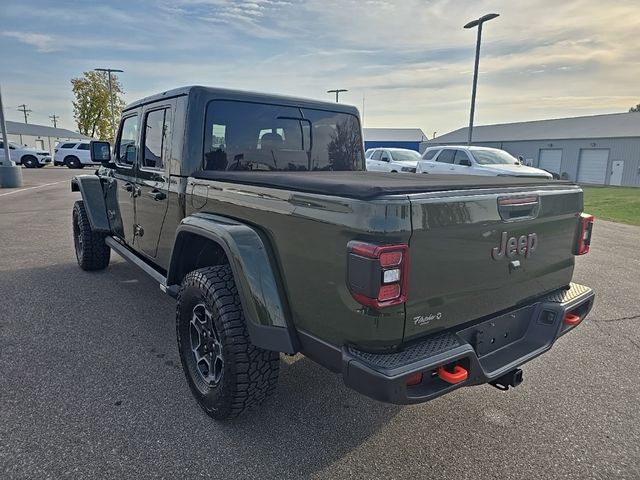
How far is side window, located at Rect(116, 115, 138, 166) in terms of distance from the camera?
166 inches

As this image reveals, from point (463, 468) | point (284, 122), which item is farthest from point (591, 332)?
point (284, 122)

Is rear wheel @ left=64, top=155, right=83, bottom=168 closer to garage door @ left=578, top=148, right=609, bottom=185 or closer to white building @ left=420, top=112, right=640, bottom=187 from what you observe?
white building @ left=420, top=112, right=640, bottom=187

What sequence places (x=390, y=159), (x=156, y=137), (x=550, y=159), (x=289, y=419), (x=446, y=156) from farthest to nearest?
(x=550, y=159)
(x=390, y=159)
(x=446, y=156)
(x=156, y=137)
(x=289, y=419)

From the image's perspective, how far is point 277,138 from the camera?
371cm

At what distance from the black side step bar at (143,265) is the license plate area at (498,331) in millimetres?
2051

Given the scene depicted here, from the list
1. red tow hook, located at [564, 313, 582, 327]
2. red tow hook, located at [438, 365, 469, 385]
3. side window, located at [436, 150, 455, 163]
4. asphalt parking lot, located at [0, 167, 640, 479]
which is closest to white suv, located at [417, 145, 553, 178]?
side window, located at [436, 150, 455, 163]

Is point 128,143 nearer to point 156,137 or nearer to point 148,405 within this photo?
point 156,137

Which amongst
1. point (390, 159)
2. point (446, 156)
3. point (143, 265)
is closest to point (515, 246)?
point (143, 265)

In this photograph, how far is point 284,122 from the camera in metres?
3.74

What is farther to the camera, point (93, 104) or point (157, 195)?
point (93, 104)

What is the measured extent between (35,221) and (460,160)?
12.3m

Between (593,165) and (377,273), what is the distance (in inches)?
1308

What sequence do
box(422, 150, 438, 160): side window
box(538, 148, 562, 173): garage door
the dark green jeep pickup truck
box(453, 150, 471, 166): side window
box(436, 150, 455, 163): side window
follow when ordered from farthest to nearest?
box(538, 148, 562, 173): garage door
box(422, 150, 438, 160): side window
box(436, 150, 455, 163): side window
box(453, 150, 471, 166): side window
the dark green jeep pickup truck

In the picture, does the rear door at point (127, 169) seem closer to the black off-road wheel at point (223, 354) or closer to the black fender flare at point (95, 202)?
the black fender flare at point (95, 202)
